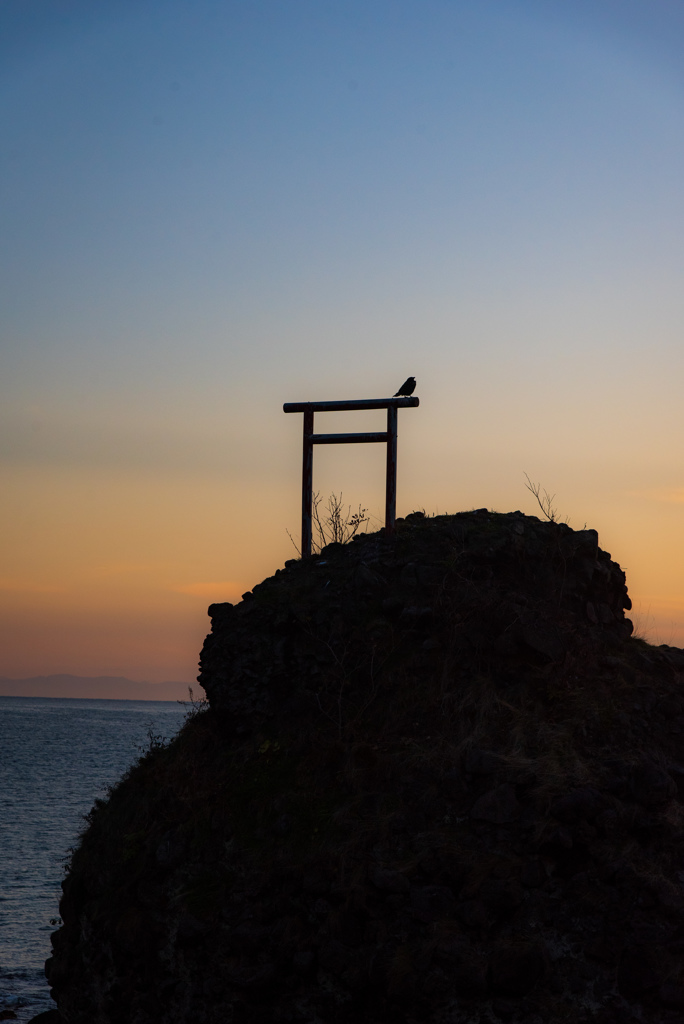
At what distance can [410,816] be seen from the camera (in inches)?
546

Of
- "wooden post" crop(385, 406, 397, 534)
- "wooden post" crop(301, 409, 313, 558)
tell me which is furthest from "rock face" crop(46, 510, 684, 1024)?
"wooden post" crop(301, 409, 313, 558)

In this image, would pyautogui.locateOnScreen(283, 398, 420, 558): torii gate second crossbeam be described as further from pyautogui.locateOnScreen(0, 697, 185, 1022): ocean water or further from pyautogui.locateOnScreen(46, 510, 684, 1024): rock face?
pyautogui.locateOnScreen(0, 697, 185, 1022): ocean water

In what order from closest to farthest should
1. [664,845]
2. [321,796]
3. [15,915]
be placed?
[664,845] → [321,796] → [15,915]

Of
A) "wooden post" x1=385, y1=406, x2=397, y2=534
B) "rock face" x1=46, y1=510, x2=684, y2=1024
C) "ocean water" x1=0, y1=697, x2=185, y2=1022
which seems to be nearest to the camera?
"rock face" x1=46, y1=510, x2=684, y2=1024

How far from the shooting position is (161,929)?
46.0 feet

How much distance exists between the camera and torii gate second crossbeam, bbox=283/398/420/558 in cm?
1845

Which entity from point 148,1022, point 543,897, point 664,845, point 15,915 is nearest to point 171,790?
point 148,1022

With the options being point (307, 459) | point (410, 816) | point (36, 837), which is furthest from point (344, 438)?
point (36, 837)

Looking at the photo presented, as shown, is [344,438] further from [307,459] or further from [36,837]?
[36,837]

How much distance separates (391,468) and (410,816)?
24.7 feet

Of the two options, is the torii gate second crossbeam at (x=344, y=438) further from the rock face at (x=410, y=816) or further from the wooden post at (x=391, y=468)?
the rock face at (x=410, y=816)

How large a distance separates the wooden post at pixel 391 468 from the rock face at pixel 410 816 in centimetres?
74

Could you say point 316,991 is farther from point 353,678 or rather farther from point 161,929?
point 353,678

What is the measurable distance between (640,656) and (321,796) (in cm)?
707
